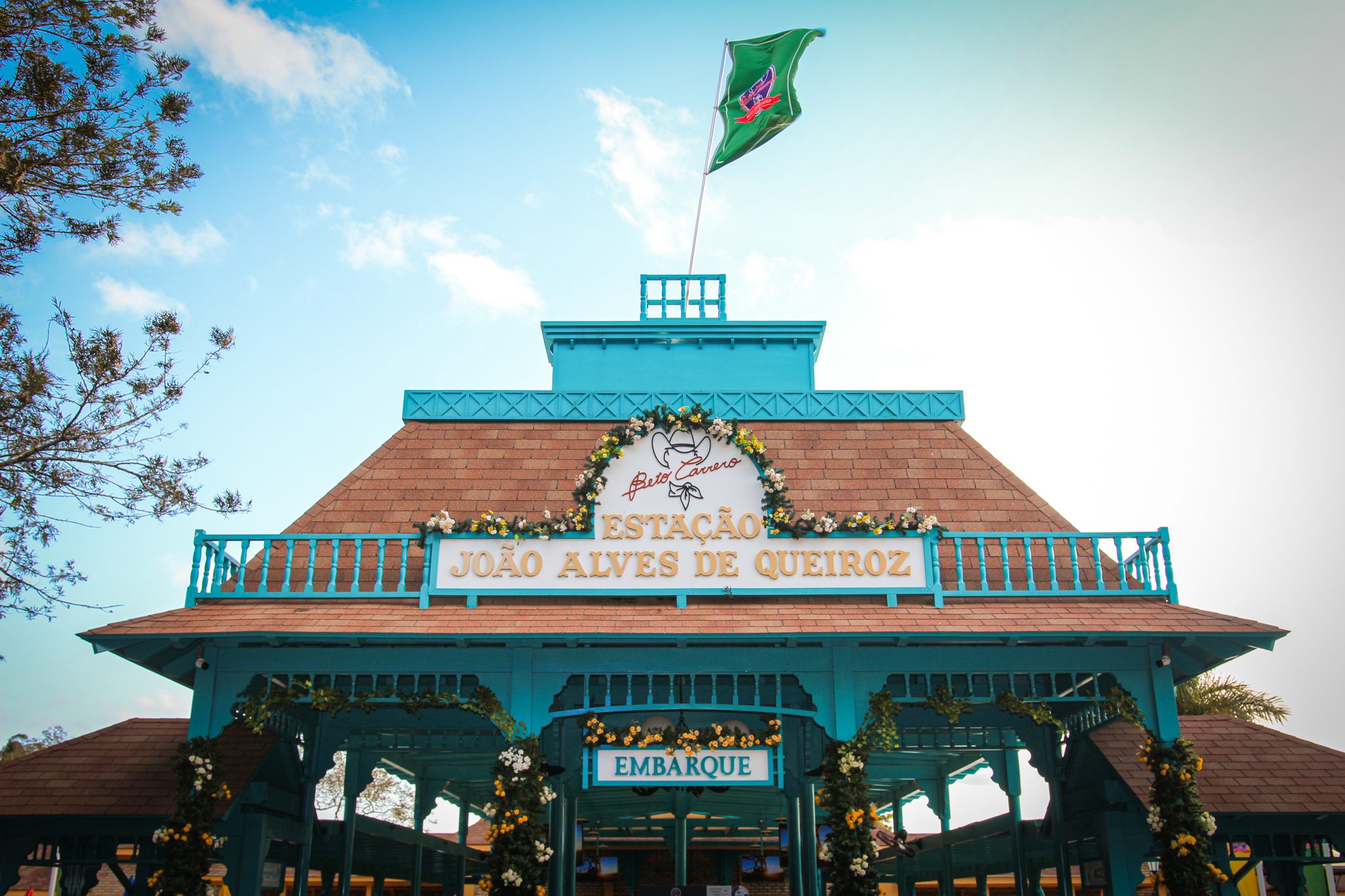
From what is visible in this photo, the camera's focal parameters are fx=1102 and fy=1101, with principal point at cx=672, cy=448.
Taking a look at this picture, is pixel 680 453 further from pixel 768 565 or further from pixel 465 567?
pixel 465 567

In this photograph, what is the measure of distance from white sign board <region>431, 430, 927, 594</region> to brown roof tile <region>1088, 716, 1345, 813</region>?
11.4 feet

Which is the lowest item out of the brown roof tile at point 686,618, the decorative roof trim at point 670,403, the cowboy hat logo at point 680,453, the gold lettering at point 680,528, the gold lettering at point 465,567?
the brown roof tile at point 686,618

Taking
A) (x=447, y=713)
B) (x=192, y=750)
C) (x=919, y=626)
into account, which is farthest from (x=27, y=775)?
(x=919, y=626)

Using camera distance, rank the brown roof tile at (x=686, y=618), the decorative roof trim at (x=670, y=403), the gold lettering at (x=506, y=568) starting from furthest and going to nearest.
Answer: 1. the decorative roof trim at (x=670, y=403)
2. the gold lettering at (x=506, y=568)
3. the brown roof tile at (x=686, y=618)

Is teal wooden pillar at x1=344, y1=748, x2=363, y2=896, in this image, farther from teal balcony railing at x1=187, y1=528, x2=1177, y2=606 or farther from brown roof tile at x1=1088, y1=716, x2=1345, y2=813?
brown roof tile at x1=1088, y1=716, x2=1345, y2=813

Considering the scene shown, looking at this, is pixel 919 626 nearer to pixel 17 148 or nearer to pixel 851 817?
pixel 851 817

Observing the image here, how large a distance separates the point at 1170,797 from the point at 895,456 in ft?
17.5

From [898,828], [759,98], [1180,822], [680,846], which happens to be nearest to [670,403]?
[759,98]

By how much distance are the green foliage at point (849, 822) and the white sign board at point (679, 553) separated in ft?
6.46

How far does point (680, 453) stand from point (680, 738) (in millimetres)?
3359

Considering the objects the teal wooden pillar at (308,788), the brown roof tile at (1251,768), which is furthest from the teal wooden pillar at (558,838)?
the brown roof tile at (1251,768)

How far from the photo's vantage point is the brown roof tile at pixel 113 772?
12703mm

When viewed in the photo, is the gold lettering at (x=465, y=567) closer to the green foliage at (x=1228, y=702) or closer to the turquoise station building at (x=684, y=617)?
the turquoise station building at (x=684, y=617)

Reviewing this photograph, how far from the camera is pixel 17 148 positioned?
11.1 meters
